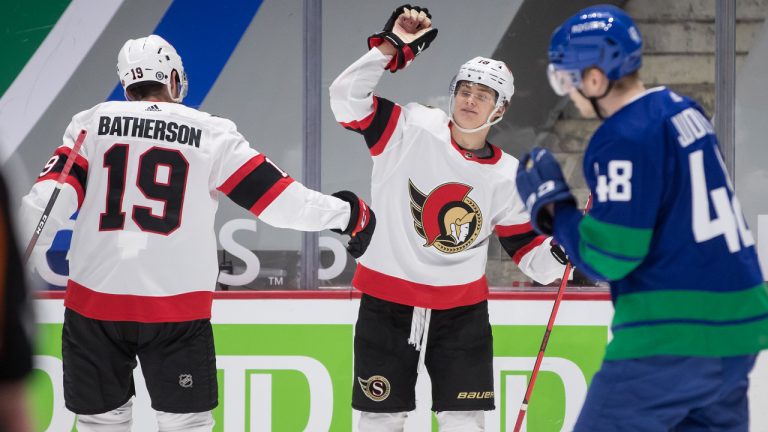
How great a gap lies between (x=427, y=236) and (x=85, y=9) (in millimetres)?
1776

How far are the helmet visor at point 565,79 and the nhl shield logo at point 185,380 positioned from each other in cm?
133

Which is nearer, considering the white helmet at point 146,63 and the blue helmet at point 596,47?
the blue helmet at point 596,47

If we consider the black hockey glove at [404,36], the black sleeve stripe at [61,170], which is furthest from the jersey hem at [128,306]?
the black hockey glove at [404,36]

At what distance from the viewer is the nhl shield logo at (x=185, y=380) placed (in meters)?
2.81

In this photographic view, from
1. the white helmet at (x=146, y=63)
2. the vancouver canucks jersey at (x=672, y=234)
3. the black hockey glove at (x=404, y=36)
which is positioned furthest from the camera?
the black hockey glove at (x=404, y=36)

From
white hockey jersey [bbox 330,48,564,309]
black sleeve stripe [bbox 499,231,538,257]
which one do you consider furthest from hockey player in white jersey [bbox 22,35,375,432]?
black sleeve stripe [bbox 499,231,538,257]

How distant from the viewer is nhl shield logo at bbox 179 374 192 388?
9.21 ft

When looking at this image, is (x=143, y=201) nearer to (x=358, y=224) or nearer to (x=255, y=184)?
(x=255, y=184)

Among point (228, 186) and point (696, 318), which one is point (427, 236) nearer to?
point (228, 186)

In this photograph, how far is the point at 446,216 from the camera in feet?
9.98

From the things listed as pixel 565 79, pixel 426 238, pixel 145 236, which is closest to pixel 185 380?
pixel 145 236

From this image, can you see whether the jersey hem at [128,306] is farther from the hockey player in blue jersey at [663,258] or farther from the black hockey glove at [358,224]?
the hockey player in blue jersey at [663,258]

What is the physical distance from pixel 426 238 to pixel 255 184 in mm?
527

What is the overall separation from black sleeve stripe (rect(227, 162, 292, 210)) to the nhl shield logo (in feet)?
1.66
